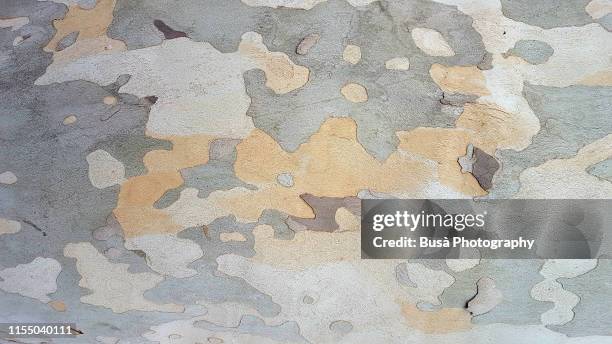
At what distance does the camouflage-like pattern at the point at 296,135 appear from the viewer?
4.74ft

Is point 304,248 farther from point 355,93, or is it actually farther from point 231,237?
point 355,93

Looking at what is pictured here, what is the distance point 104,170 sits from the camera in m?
1.48

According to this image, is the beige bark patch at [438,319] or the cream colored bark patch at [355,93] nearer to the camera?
the cream colored bark patch at [355,93]

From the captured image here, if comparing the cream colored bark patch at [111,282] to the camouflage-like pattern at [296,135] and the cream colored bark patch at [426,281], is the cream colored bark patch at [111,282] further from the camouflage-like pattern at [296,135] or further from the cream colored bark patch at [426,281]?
the cream colored bark patch at [426,281]

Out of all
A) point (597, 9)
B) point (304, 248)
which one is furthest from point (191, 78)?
point (597, 9)

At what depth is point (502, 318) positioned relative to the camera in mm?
1571

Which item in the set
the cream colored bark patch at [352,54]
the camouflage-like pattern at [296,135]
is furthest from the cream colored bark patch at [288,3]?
the cream colored bark patch at [352,54]

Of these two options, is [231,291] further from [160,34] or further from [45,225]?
[160,34]

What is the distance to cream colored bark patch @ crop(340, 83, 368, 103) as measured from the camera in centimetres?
Answer: 146

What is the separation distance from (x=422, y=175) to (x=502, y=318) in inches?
19.8

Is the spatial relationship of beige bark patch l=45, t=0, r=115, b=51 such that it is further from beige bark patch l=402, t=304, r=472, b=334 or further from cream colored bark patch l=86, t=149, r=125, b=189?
beige bark patch l=402, t=304, r=472, b=334

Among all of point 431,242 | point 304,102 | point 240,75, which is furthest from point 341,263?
point 240,75

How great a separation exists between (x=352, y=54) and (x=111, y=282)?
96 cm
